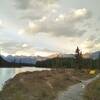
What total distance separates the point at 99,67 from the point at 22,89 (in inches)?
5065

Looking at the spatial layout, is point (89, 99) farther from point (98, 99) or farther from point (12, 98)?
point (12, 98)

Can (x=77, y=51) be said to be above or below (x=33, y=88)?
above

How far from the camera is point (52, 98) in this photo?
97.9ft

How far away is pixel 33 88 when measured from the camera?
3631 cm

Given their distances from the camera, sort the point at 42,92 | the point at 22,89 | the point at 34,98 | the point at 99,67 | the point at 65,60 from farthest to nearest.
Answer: the point at 65,60
the point at 99,67
the point at 22,89
the point at 42,92
the point at 34,98

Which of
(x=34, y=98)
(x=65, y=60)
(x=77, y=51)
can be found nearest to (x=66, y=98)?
(x=34, y=98)

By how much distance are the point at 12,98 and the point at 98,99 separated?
8.26 meters

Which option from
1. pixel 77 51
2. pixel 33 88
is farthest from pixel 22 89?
pixel 77 51

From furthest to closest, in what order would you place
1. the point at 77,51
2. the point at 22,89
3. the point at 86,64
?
1. the point at 86,64
2. the point at 77,51
3. the point at 22,89

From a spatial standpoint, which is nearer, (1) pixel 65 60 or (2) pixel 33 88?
(2) pixel 33 88

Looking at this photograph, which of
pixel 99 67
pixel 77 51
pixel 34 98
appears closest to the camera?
pixel 34 98

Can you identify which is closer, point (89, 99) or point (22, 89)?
point (89, 99)

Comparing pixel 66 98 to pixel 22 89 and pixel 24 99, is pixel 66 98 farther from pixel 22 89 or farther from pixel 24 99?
pixel 22 89

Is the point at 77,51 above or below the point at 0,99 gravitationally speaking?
above
